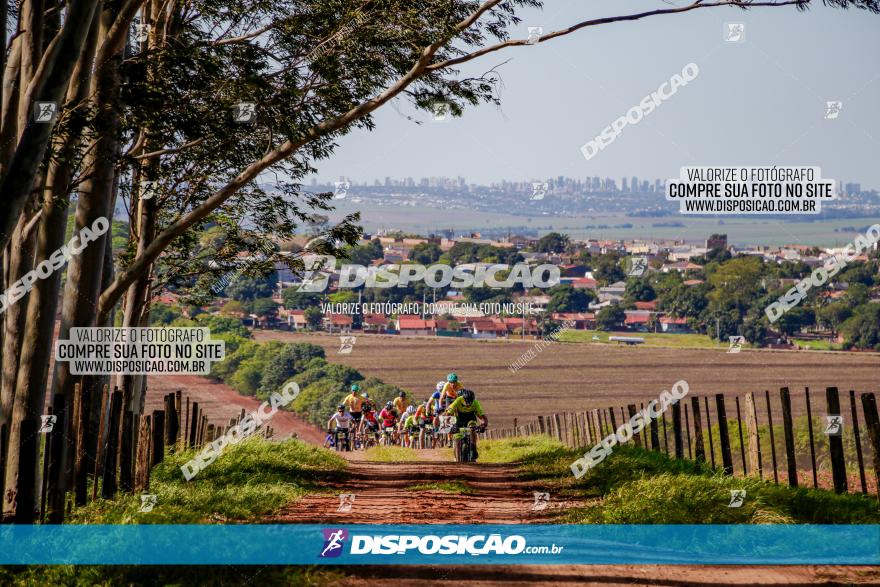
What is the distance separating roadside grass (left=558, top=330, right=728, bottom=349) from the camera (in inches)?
5290

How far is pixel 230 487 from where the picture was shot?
13977mm

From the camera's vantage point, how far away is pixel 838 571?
9078 millimetres

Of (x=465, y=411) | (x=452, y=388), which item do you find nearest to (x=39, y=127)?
(x=465, y=411)

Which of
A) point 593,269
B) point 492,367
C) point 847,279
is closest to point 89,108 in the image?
point 492,367

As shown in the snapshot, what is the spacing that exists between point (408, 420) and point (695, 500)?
18764 millimetres

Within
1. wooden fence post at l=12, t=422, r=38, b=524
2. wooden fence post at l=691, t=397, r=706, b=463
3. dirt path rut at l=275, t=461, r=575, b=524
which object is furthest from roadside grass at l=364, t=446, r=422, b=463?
wooden fence post at l=12, t=422, r=38, b=524

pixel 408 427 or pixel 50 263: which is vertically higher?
pixel 50 263

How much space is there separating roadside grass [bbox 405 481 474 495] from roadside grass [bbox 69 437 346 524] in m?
1.31

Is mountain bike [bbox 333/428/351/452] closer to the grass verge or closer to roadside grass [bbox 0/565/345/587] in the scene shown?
the grass verge

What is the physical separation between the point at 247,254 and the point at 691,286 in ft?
429

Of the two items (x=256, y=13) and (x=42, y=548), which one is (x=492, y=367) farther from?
(x=42, y=548)

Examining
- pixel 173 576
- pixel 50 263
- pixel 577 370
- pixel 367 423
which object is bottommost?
pixel 173 576

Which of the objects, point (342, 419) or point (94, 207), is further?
point (342, 419)

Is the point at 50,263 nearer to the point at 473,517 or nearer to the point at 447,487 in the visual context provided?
the point at 447,487
